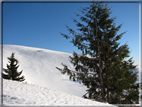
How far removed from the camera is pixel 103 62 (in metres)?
8.09

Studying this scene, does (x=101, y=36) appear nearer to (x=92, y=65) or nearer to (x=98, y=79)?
(x=92, y=65)

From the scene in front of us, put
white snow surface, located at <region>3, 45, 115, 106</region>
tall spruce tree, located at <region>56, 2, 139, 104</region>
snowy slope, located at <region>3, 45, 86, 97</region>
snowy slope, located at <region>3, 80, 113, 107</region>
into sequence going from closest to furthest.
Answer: snowy slope, located at <region>3, 80, 113, 107</region>, white snow surface, located at <region>3, 45, 115, 106</region>, tall spruce tree, located at <region>56, 2, 139, 104</region>, snowy slope, located at <region>3, 45, 86, 97</region>

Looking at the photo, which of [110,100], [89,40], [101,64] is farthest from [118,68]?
[89,40]

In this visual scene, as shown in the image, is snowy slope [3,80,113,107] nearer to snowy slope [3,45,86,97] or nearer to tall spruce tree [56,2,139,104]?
tall spruce tree [56,2,139,104]

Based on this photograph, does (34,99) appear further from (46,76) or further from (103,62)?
(46,76)

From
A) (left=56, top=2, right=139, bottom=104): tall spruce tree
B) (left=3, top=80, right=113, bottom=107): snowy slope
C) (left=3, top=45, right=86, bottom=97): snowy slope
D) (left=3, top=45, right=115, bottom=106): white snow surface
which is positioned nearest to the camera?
(left=3, top=80, right=113, bottom=107): snowy slope

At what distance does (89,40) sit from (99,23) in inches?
74.8

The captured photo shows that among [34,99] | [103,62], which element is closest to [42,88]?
[34,99]

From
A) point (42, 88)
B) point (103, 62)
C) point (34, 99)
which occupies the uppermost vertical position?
point (103, 62)

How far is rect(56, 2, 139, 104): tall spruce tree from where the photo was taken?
7.29m

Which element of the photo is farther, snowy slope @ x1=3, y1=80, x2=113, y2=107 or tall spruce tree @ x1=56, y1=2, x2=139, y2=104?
tall spruce tree @ x1=56, y1=2, x2=139, y2=104

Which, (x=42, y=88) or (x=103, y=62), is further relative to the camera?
(x=103, y=62)

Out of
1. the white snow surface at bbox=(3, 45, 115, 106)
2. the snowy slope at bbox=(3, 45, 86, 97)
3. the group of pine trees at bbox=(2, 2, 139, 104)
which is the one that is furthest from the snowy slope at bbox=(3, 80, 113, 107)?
the snowy slope at bbox=(3, 45, 86, 97)

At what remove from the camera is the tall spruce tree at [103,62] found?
23.9ft
